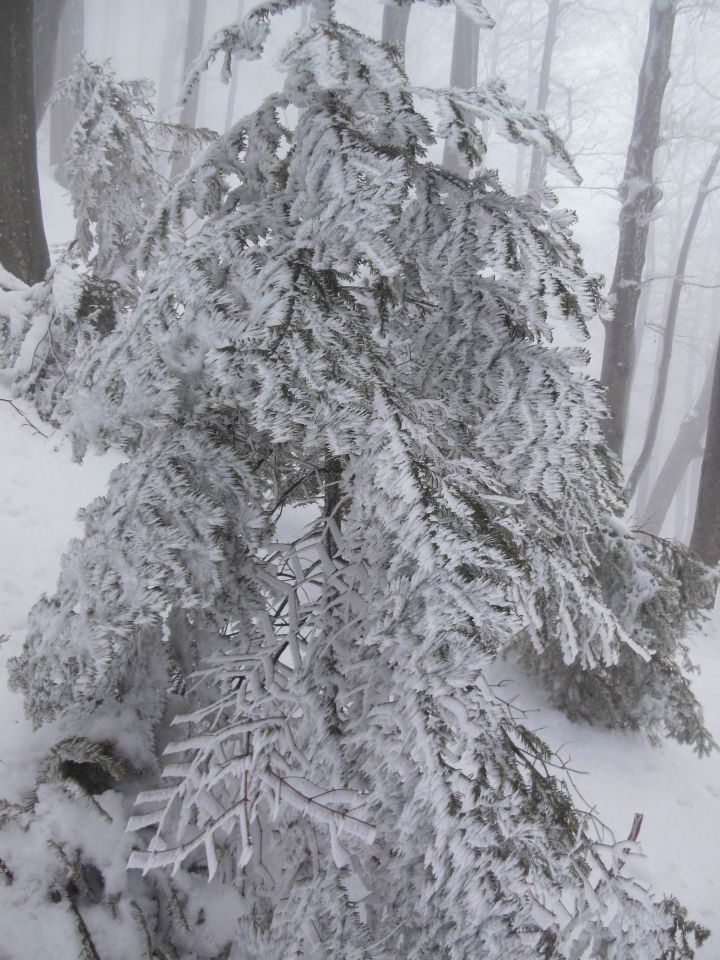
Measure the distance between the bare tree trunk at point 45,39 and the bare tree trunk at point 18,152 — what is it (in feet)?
11.7

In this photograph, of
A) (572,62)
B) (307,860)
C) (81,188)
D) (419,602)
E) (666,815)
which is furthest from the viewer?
(572,62)

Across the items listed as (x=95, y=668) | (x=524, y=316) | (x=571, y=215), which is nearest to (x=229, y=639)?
(x=95, y=668)

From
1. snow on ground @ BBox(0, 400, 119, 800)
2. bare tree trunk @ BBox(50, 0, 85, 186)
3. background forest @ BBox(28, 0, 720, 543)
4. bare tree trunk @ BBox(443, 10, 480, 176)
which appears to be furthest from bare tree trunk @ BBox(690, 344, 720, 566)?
bare tree trunk @ BBox(50, 0, 85, 186)

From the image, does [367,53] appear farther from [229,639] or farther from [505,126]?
[229,639]

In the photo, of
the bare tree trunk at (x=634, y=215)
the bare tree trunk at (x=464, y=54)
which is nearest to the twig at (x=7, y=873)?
the bare tree trunk at (x=634, y=215)

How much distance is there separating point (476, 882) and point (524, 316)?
4.61 feet

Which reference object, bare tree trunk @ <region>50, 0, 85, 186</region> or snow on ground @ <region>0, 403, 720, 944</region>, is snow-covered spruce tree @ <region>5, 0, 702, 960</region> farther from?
bare tree trunk @ <region>50, 0, 85, 186</region>

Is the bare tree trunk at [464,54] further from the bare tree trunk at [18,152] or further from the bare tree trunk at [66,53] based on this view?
the bare tree trunk at [66,53]

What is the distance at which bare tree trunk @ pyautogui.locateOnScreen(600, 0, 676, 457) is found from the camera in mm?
8031

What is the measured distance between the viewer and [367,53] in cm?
161

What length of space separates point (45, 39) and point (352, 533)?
10.7 meters

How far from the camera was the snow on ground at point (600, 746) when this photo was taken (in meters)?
4.02

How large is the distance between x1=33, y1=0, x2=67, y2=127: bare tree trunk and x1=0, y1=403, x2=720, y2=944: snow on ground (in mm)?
5356

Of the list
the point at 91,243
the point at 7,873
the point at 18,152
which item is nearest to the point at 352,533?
the point at 7,873
